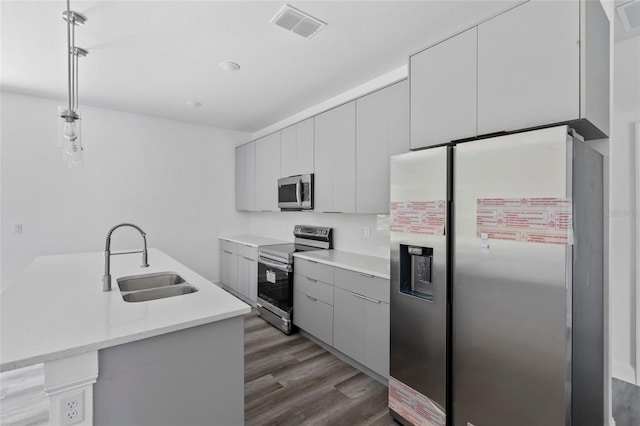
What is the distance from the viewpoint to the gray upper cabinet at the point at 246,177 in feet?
15.5

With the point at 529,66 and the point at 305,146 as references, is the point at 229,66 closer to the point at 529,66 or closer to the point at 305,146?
the point at 305,146

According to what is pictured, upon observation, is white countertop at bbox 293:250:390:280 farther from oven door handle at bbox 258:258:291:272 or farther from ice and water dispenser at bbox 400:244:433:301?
ice and water dispenser at bbox 400:244:433:301

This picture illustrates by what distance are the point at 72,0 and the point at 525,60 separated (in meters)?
2.62

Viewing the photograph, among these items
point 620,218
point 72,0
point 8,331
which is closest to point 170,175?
point 72,0

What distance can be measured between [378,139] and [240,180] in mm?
2993

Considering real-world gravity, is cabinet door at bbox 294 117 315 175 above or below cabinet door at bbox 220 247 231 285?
above

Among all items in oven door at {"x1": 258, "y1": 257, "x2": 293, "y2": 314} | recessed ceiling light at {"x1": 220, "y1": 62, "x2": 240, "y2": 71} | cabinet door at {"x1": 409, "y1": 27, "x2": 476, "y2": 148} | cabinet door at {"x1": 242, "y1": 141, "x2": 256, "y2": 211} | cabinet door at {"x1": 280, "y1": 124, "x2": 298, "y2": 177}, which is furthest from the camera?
cabinet door at {"x1": 242, "y1": 141, "x2": 256, "y2": 211}

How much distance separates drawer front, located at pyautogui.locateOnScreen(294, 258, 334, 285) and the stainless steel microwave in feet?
2.06

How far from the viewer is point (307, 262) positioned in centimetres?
320

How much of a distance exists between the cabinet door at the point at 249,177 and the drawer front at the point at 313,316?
6.28 ft

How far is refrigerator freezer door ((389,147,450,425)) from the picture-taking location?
1.77 metres

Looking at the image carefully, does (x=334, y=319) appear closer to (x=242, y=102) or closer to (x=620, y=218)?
(x=620, y=218)

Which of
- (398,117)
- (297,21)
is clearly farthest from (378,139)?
(297,21)

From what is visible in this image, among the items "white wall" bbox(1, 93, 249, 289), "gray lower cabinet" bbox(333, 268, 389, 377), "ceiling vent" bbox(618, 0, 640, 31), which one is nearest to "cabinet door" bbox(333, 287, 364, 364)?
"gray lower cabinet" bbox(333, 268, 389, 377)
